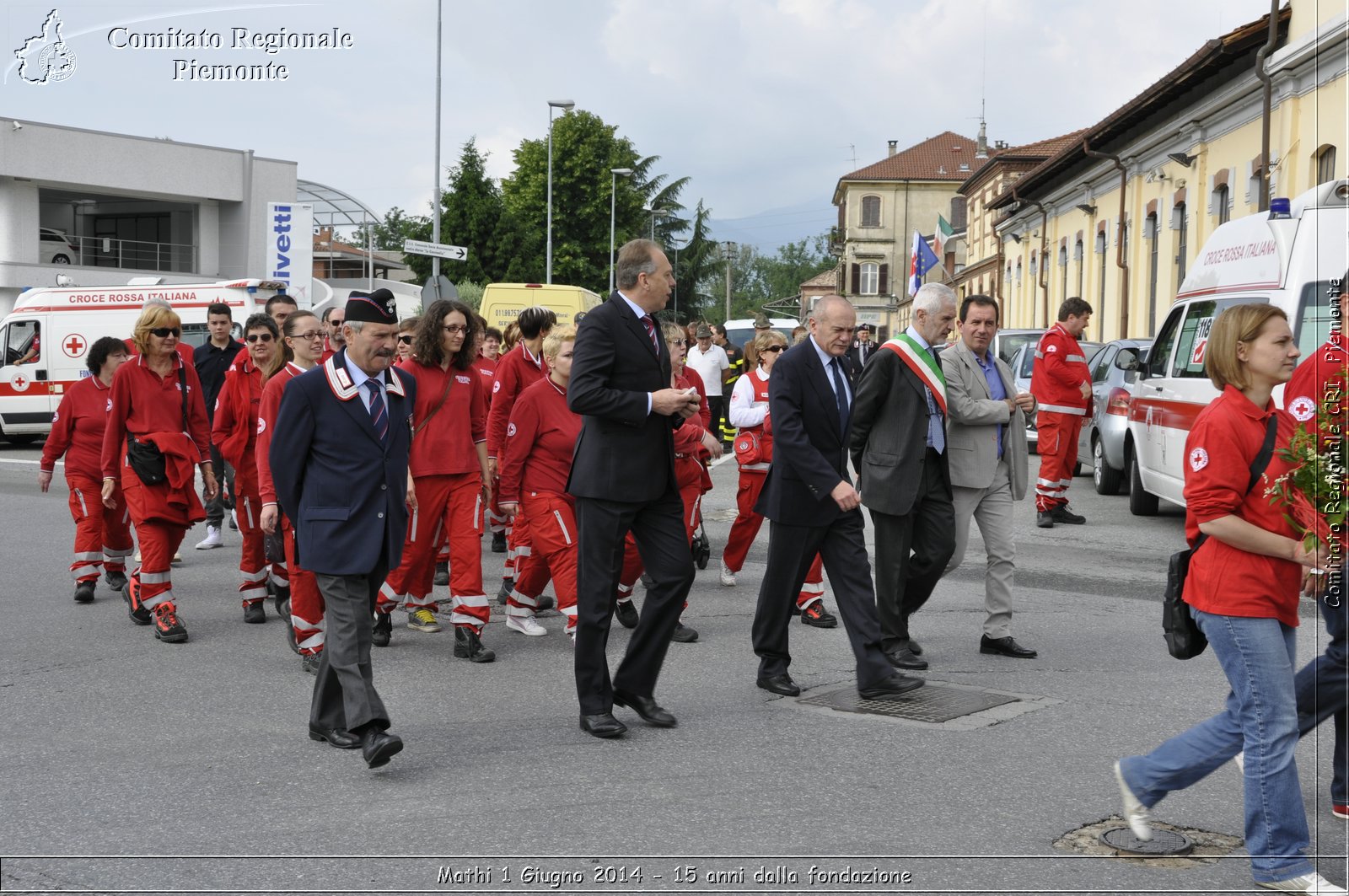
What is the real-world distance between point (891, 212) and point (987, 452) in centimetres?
9471

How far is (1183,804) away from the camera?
4.88 meters

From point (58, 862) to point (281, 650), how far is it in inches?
137

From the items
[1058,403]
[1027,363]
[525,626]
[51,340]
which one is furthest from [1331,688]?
[51,340]

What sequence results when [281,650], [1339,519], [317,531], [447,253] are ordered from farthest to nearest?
1. [447,253]
2. [281,650]
3. [317,531]
4. [1339,519]

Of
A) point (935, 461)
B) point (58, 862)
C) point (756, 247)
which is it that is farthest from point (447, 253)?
point (756, 247)

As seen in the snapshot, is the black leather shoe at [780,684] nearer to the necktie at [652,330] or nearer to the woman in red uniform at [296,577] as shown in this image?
the necktie at [652,330]

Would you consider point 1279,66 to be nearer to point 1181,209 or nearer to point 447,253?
point 1181,209

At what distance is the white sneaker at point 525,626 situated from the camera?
821cm

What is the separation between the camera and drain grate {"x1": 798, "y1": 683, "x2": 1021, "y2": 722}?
620 centimetres

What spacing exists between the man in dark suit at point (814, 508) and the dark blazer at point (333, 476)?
6.37ft

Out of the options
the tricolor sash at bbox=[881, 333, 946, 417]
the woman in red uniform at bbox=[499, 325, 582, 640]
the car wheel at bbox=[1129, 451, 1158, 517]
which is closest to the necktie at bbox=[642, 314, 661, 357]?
the tricolor sash at bbox=[881, 333, 946, 417]

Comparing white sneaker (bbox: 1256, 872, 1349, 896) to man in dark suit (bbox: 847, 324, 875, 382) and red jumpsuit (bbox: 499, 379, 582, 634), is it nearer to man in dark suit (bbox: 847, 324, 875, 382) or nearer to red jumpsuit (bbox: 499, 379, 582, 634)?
red jumpsuit (bbox: 499, 379, 582, 634)

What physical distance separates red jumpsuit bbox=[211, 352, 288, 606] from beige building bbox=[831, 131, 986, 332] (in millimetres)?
91399

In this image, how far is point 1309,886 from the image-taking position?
13.0 feet
